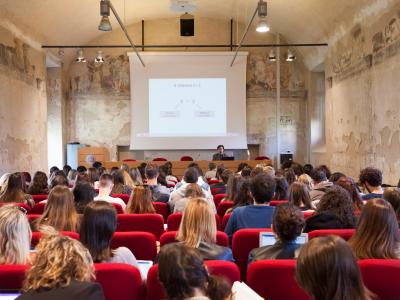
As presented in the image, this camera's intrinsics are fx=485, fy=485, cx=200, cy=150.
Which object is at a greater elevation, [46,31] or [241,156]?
[46,31]

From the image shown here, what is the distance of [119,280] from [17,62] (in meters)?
13.1

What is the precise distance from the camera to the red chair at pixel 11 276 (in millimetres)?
2762

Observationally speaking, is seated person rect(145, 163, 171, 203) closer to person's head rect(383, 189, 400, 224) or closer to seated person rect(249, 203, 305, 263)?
person's head rect(383, 189, 400, 224)

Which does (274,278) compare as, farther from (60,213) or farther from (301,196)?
(301,196)

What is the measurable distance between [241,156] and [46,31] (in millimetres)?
8791

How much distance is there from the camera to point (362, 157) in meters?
13.7

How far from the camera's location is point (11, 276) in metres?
2.77

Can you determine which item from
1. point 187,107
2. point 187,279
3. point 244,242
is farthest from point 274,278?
point 187,107

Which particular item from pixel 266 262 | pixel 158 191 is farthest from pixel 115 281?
pixel 158 191

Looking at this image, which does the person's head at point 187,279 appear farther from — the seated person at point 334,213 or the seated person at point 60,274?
the seated person at point 334,213

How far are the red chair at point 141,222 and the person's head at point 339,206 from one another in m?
1.72

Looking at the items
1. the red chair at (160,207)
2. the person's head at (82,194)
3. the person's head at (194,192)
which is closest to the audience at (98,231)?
the person's head at (82,194)

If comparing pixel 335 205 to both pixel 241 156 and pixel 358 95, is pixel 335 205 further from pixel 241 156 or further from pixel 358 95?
pixel 241 156

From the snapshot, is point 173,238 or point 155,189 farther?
point 155,189
